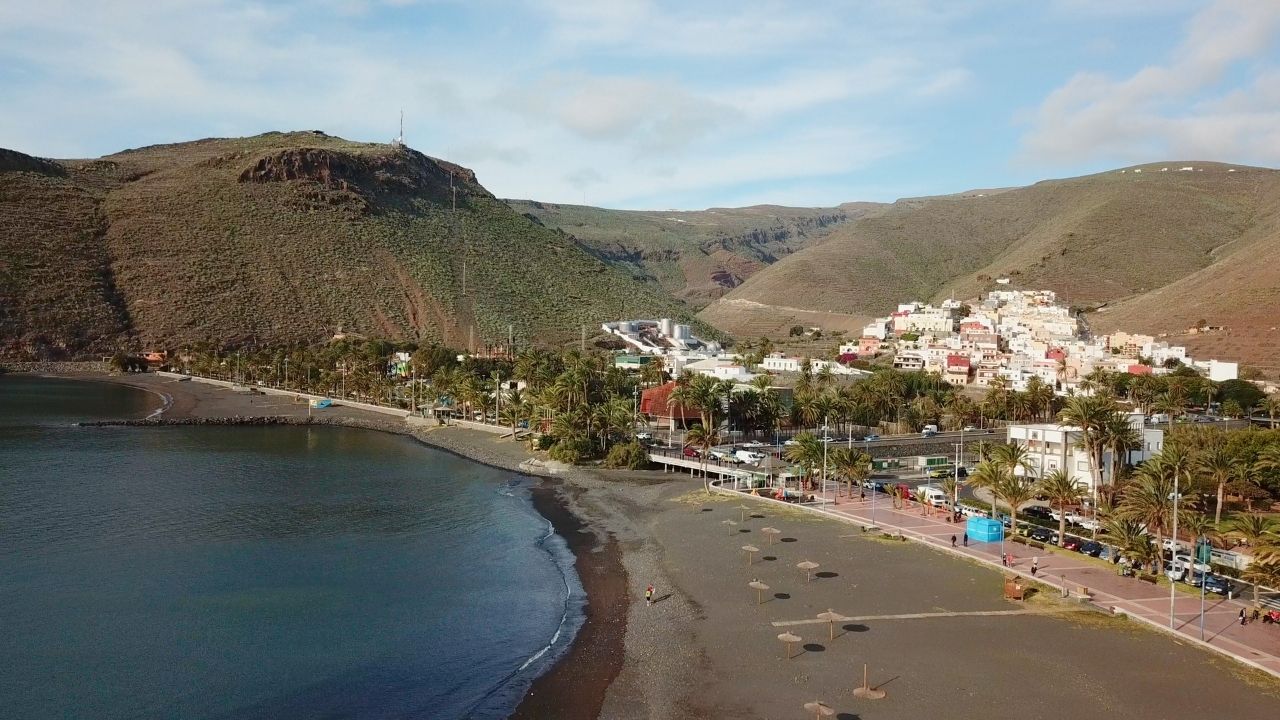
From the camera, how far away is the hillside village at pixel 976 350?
114 metres

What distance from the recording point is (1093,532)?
40.6 meters

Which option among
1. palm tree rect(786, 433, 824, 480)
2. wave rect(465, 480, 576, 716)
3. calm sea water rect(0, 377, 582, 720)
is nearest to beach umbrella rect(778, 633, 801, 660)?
calm sea water rect(0, 377, 582, 720)

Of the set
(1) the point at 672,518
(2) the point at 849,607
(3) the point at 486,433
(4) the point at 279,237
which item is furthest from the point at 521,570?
(4) the point at 279,237

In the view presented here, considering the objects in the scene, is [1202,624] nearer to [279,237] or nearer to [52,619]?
[52,619]

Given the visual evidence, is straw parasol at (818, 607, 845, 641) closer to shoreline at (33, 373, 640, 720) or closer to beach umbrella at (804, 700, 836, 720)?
beach umbrella at (804, 700, 836, 720)

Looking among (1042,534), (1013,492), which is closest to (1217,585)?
(1042,534)

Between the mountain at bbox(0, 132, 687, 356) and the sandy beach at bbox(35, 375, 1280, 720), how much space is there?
121769 millimetres

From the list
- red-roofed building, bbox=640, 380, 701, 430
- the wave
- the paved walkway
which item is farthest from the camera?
red-roofed building, bbox=640, 380, 701, 430

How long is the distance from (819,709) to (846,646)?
5808mm

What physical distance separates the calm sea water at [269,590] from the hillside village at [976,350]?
57.8 meters

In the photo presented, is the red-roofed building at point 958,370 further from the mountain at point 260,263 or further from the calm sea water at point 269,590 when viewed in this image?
the calm sea water at point 269,590

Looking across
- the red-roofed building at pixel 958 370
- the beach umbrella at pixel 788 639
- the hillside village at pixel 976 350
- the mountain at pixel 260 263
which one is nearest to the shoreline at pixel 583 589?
the beach umbrella at pixel 788 639

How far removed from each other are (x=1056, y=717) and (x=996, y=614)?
7.62m

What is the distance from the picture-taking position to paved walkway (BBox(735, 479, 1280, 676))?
88.9ft
